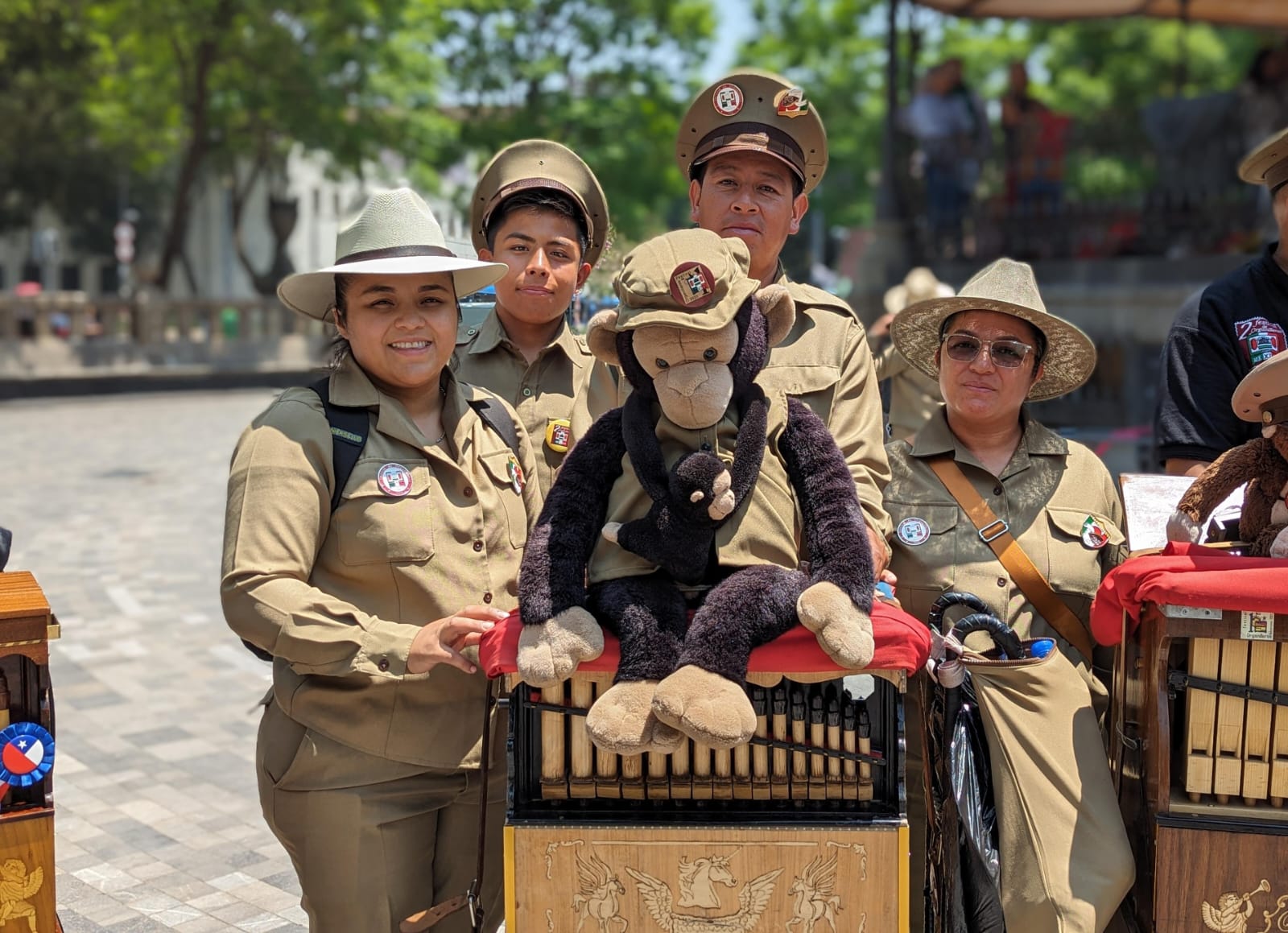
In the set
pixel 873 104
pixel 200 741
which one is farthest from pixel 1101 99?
pixel 200 741

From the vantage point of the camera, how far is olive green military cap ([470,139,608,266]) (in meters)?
3.77

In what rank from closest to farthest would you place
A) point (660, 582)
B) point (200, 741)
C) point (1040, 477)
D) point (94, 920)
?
point (660, 582)
point (1040, 477)
point (94, 920)
point (200, 741)

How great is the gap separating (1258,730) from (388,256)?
2.16 m

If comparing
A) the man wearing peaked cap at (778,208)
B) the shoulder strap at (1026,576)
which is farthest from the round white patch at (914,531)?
the man wearing peaked cap at (778,208)

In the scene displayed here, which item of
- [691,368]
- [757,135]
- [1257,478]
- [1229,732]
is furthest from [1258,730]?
[757,135]

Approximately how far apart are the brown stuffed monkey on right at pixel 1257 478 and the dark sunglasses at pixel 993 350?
550 mm

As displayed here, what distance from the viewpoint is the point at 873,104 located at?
38.8 metres

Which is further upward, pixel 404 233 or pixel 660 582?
pixel 404 233

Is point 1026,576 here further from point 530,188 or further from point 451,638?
point 530,188

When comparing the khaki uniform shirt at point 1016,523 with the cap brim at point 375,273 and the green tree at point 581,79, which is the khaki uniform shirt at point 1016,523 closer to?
the cap brim at point 375,273

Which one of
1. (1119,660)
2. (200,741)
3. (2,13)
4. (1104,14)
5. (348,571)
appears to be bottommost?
(200,741)

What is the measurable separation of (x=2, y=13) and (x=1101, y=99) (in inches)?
1118

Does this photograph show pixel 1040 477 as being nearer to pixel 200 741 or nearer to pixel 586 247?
pixel 586 247

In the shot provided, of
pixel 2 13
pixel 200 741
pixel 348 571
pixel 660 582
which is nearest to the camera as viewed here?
pixel 660 582
